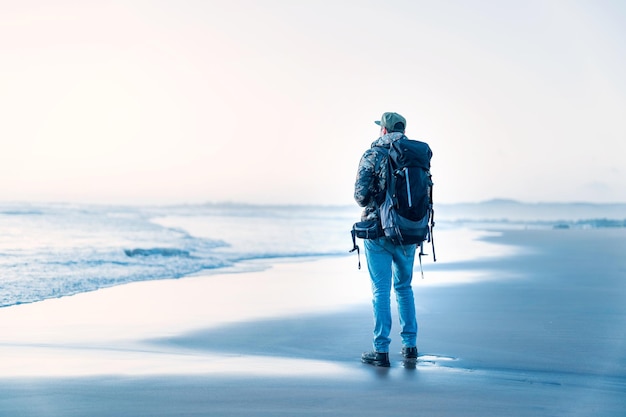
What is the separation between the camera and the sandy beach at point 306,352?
4.32 m

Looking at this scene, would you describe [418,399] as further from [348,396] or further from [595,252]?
[595,252]

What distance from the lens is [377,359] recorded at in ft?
17.8

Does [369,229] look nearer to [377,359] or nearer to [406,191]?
[406,191]

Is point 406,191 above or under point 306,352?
above

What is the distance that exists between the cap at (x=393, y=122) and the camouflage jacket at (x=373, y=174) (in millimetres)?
98

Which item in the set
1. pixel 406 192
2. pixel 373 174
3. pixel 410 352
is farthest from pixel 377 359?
pixel 373 174

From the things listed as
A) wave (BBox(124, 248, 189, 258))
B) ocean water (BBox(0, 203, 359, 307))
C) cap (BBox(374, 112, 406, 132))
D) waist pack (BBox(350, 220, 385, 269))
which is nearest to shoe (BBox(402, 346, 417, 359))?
waist pack (BBox(350, 220, 385, 269))

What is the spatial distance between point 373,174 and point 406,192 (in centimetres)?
27

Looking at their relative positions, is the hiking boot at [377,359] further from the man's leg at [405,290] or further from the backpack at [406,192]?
the backpack at [406,192]

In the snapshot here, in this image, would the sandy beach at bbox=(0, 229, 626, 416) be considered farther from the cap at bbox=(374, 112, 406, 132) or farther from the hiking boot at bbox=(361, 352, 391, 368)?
the cap at bbox=(374, 112, 406, 132)

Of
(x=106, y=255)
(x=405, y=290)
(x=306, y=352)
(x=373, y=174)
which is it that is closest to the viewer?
(x=373, y=174)

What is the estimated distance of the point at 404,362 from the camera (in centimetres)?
557

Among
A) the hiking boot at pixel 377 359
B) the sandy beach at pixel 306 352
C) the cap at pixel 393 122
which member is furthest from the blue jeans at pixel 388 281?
the cap at pixel 393 122

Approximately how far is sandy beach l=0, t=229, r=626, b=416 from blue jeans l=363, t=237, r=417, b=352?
0.26 metres
